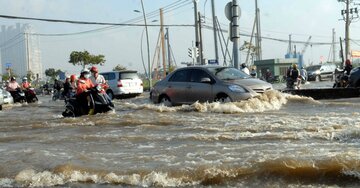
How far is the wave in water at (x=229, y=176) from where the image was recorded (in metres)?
4.72

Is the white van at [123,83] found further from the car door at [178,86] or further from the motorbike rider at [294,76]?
the car door at [178,86]

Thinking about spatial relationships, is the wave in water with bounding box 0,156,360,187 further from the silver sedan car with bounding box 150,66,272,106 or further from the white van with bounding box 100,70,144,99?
the white van with bounding box 100,70,144,99

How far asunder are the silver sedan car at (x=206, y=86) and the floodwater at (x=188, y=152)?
64.3 inches

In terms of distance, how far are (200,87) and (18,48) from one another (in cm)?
7301

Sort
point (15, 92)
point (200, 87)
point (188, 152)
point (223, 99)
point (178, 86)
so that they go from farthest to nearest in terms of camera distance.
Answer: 1. point (15, 92)
2. point (178, 86)
3. point (200, 87)
4. point (223, 99)
5. point (188, 152)

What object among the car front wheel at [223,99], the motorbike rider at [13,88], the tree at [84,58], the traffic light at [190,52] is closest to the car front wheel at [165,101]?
the car front wheel at [223,99]

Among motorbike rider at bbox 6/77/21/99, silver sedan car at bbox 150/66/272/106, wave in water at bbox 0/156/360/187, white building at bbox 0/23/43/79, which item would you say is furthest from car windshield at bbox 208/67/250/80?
white building at bbox 0/23/43/79

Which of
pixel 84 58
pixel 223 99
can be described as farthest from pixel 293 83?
pixel 84 58

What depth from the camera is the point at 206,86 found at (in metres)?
13.1

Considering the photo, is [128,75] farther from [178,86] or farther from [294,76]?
[178,86]

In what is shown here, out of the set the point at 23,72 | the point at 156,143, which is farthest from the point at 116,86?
the point at 23,72

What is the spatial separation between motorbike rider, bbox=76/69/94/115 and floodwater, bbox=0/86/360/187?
4.02 ft

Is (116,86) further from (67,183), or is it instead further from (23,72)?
(23,72)

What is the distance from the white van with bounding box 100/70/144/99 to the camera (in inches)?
943
